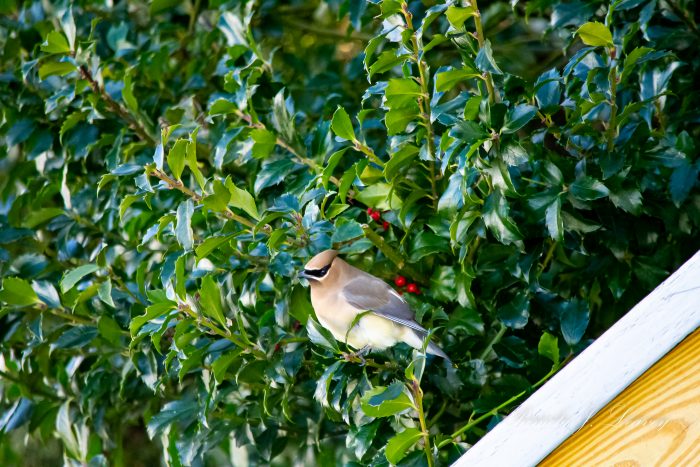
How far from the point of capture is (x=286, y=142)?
2.58 m

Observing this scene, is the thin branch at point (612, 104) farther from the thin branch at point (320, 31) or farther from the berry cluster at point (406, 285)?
the thin branch at point (320, 31)

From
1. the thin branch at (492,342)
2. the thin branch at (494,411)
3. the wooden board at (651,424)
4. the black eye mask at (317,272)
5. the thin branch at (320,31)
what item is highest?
the wooden board at (651,424)

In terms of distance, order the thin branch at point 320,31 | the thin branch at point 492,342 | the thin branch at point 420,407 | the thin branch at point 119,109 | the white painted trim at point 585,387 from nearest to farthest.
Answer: the white painted trim at point 585,387 < the thin branch at point 420,407 < the thin branch at point 492,342 < the thin branch at point 119,109 < the thin branch at point 320,31

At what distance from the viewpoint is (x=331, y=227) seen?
2.26 m

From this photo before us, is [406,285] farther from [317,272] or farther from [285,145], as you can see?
[285,145]

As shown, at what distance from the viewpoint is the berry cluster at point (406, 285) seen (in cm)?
254

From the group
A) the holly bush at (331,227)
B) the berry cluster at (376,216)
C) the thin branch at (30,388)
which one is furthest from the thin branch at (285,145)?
the thin branch at (30,388)

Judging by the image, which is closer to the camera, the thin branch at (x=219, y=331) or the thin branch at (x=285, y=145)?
the thin branch at (x=219, y=331)

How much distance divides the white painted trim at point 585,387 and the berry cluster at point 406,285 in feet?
3.18

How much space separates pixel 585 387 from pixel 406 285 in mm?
1041

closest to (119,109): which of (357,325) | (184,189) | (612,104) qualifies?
(184,189)

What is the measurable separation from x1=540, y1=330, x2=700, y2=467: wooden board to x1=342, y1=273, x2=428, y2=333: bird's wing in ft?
2.82

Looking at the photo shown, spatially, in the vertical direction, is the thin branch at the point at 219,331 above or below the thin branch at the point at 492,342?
above

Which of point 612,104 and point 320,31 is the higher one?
point 612,104
